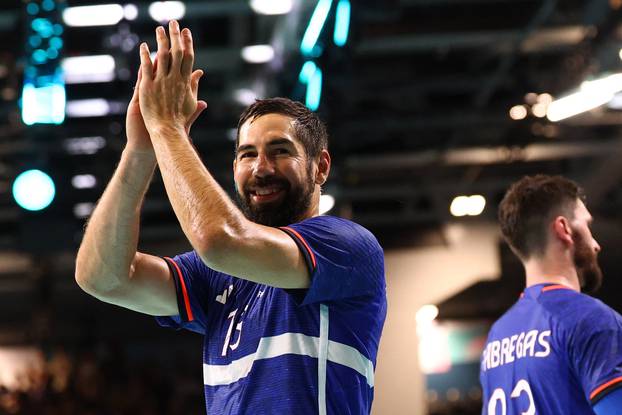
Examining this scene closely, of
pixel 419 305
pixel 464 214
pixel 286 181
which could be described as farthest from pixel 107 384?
pixel 286 181

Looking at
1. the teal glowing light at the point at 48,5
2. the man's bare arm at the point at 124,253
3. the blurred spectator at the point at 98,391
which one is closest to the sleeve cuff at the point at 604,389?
the man's bare arm at the point at 124,253

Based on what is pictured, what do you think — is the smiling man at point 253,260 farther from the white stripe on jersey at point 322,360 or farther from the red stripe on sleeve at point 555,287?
the red stripe on sleeve at point 555,287

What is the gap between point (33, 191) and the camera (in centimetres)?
710

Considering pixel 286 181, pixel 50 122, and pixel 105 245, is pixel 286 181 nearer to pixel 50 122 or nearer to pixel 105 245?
pixel 105 245

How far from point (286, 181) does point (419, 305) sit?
9.92 meters

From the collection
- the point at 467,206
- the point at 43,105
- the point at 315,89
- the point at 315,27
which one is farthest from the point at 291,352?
the point at 467,206

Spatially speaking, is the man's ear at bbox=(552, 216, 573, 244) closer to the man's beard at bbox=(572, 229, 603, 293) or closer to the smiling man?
the man's beard at bbox=(572, 229, 603, 293)

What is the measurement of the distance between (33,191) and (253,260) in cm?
527

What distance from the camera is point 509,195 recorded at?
Answer: 3.68 metres

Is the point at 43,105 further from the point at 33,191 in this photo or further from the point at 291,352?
the point at 291,352

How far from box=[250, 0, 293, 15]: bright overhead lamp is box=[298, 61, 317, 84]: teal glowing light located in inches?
18.7

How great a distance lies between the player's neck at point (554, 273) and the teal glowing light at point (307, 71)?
10.0 feet

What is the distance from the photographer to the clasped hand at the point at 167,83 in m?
2.37

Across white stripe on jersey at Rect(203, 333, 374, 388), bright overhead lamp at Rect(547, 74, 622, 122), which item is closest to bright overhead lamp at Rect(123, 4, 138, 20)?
bright overhead lamp at Rect(547, 74, 622, 122)
